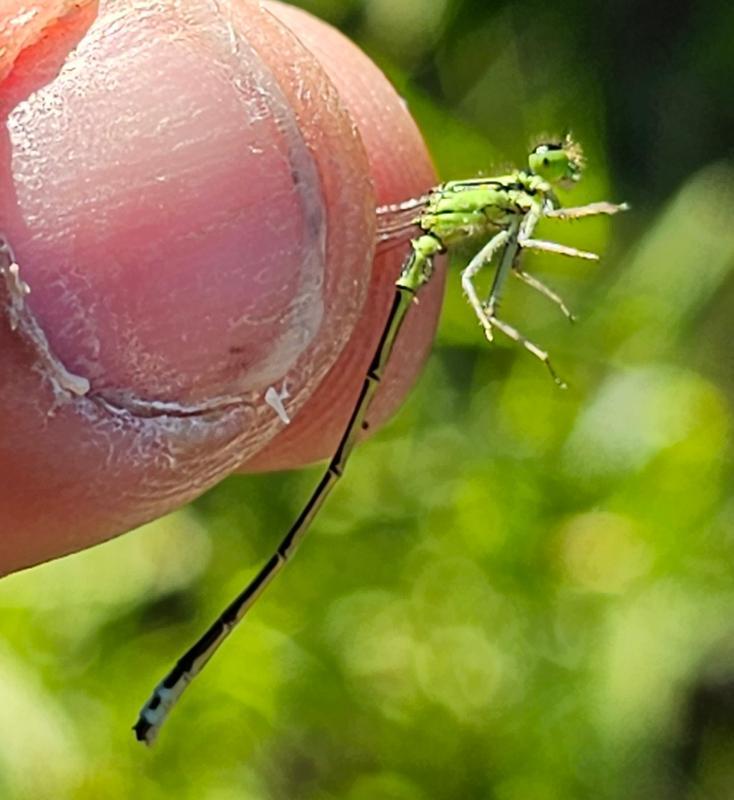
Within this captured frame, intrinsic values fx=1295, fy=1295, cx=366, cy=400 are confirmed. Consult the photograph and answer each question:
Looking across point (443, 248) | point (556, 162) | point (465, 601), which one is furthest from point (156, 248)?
point (465, 601)

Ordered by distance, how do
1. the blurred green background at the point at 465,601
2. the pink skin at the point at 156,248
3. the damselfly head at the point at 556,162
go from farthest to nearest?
1. the blurred green background at the point at 465,601
2. the damselfly head at the point at 556,162
3. the pink skin at the point at 156,248

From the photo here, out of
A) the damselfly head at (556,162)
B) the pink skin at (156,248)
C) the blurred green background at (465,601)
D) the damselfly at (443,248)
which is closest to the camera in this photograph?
the pink skin at (156,248)

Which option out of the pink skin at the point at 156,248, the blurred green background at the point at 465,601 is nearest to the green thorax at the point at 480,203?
the pink skin at the point at 156,248

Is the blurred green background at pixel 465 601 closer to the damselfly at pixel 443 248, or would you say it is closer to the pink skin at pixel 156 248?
the damselfly at pixel 443 248

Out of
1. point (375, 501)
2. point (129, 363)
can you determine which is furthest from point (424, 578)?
point (129, 363)

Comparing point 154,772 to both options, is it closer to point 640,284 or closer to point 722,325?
point 640,284

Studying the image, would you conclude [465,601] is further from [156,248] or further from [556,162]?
[156,248]

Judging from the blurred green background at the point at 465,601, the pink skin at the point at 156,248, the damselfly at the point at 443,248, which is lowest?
the blurred green background at the point at 465,601
